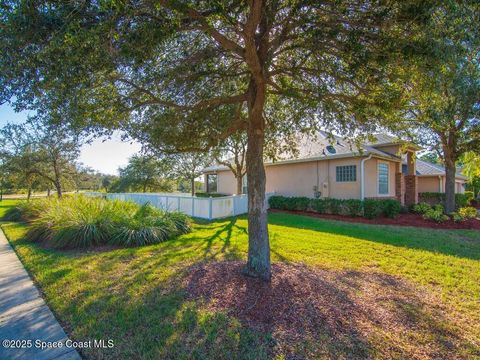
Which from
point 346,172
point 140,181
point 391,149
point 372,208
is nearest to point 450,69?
point 372,208

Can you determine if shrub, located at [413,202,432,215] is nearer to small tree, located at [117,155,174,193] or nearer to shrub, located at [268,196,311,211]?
shrub, located at [268,196,311,211]

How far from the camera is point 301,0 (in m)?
3.75

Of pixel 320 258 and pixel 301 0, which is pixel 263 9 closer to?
pixel 301 0

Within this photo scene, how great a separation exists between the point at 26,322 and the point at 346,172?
1426 centimetres

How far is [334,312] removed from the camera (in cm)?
364

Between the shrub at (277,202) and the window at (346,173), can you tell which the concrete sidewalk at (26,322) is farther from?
the window at (346,173)

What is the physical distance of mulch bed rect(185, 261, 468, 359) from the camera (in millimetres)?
2965

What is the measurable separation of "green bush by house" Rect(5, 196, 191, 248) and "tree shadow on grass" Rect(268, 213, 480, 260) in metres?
4.96

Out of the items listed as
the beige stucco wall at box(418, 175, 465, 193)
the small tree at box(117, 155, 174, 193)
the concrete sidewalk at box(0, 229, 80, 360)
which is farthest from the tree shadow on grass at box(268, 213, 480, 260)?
the small tree at box(117, 155, 174, 193)

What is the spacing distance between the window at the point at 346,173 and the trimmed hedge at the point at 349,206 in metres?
1.50

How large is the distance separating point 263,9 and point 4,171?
69.3 ft

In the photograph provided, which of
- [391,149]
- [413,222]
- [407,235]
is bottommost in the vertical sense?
[407,235]

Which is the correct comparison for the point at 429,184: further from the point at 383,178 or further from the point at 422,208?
the point at 422,208

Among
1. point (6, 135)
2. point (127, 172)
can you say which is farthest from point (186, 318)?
point (127, 172)
